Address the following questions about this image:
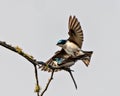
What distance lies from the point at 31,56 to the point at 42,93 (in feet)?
0.68

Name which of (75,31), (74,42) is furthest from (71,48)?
(75,31)

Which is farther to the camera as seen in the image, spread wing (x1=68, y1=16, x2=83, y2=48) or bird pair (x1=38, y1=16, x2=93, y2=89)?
spread wing (x1=68, y1=16, x2=83, y2=48)

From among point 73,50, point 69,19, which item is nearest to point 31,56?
point 73,50

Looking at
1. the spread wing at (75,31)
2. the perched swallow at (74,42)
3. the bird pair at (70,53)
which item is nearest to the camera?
the bird pair at (70,53)

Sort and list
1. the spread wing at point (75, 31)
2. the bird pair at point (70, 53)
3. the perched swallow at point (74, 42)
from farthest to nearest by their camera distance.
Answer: the spread wing at point (75, 31), the perched swallow at point (74, 42), the bird pair at point (70, 53)

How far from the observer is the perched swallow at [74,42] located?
1826 mm

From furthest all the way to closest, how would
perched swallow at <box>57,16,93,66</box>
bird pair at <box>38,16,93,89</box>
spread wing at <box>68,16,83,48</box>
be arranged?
spread wing at <box>68,16,83,48</box>, perched swallow at <box>57,16,93,66</box>, bird pair at <box>38,16,93,89</box>

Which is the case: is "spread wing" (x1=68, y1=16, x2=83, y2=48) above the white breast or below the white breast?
above

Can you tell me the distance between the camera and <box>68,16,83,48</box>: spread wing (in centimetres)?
201

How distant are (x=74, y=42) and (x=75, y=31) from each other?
203 mm

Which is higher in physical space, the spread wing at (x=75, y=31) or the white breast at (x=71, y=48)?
the spread wing at (x=75, y=31)

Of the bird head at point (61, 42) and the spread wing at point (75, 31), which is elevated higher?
the spread wing at point (75, 31)

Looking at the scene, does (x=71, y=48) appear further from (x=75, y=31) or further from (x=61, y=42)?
(x=75, y=31)

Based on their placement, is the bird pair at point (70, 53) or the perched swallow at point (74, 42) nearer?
the bird pair at point (70, 53)
